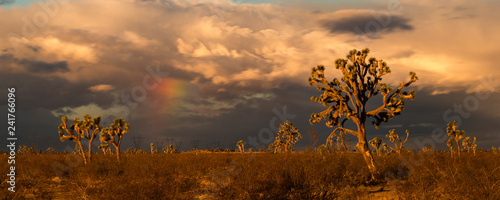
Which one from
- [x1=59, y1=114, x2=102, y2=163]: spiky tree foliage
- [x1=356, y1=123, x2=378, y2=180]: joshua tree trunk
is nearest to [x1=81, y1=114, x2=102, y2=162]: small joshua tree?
[x1=59, y1=114, x2=102, y2=163]: spiky tree foliage

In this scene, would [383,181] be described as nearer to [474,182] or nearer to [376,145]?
[474,182]

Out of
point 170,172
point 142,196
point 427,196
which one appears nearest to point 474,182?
point 427,196

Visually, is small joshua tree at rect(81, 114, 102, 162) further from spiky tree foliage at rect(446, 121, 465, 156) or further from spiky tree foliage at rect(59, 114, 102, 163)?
spiky tree foliage at rect(446, 121, 465, 156)

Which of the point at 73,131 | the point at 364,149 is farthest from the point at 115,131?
the point at 364,149

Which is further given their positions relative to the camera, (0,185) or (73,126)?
(73,126)

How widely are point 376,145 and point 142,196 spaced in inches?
1592

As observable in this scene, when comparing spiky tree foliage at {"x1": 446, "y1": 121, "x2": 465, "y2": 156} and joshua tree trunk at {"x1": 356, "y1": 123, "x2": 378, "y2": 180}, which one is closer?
joshua tree trunk at {"x1": 356, "y1": 123, "x2": 378, "y2": 180}

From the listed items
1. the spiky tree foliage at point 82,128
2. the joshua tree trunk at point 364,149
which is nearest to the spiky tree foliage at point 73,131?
the spiky tree foliage at point 82,128

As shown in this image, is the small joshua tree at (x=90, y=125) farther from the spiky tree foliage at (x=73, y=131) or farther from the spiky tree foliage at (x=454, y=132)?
the spiky tree foliage at (x=454, y=132)

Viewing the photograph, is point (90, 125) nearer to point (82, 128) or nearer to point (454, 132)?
point (82, 128)

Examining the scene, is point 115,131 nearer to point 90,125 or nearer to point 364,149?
point 90,125

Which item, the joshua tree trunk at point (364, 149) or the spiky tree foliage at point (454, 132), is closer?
the joshua tree trunk at point (364, 149)

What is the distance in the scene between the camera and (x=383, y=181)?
16.3 metres

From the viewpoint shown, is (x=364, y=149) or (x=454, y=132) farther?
(x=454, y=132)
